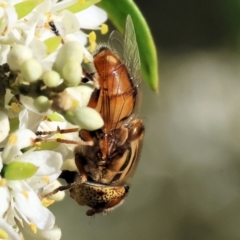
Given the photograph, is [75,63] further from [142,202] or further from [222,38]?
[222,38]

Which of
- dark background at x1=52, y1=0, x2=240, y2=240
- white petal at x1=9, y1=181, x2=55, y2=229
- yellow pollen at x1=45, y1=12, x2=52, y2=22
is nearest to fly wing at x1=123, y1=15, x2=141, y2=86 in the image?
yellow pollen at x1=45, y1=12, x2=52, y2=22

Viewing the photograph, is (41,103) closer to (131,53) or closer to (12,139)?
(12,139)

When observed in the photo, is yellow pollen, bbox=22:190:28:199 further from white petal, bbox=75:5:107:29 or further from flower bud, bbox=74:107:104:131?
white petal, bbox=75:5:107:29

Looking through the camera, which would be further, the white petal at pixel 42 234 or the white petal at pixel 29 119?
the white petal at pixel 42 234

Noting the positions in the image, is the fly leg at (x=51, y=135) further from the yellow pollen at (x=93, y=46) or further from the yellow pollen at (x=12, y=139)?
the yellow pollen at (x=93, y=46)

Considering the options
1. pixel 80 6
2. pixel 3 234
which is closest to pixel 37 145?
pixel 3 234

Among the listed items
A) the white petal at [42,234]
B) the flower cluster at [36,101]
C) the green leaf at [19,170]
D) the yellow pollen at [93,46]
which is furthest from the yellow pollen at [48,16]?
the white petal at [42,234]
